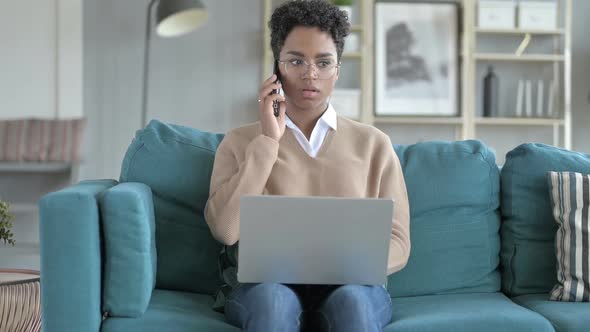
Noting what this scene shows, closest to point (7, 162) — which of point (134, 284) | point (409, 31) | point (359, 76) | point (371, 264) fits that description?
point (359, 76)

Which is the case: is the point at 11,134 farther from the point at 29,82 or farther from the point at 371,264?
the point at 371,264

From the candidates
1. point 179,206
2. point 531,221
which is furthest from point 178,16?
point 531,221

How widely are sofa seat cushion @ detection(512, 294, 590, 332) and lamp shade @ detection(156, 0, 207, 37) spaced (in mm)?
2834

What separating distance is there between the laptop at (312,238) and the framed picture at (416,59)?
3415mm

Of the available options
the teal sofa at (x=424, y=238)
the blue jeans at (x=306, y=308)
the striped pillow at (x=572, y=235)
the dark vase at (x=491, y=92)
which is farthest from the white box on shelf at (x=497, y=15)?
the blue jeans at (x=306, y=308)

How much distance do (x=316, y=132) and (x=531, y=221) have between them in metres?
0.68

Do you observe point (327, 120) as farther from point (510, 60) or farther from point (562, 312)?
point (510, 60)

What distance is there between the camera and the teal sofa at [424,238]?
188 cm

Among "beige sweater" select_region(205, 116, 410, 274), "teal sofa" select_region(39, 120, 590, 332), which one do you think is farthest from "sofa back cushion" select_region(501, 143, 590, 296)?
"beige sweater" select_region(205, 116, 410, 274)

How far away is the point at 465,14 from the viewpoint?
5008 millimetres

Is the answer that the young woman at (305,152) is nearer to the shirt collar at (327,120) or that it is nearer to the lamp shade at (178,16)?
the shirt collar at (327,120)

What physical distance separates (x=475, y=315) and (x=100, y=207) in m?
0.94

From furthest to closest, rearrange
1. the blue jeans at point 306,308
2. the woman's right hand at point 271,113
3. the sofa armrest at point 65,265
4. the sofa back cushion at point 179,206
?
the sofa back cushion at point 179,206 → the woman's right hand at point 271,113 → the sofa armrest at point 65,265 → the blue jeans at point 306,308

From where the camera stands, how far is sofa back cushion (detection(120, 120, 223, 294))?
7.18 ft
